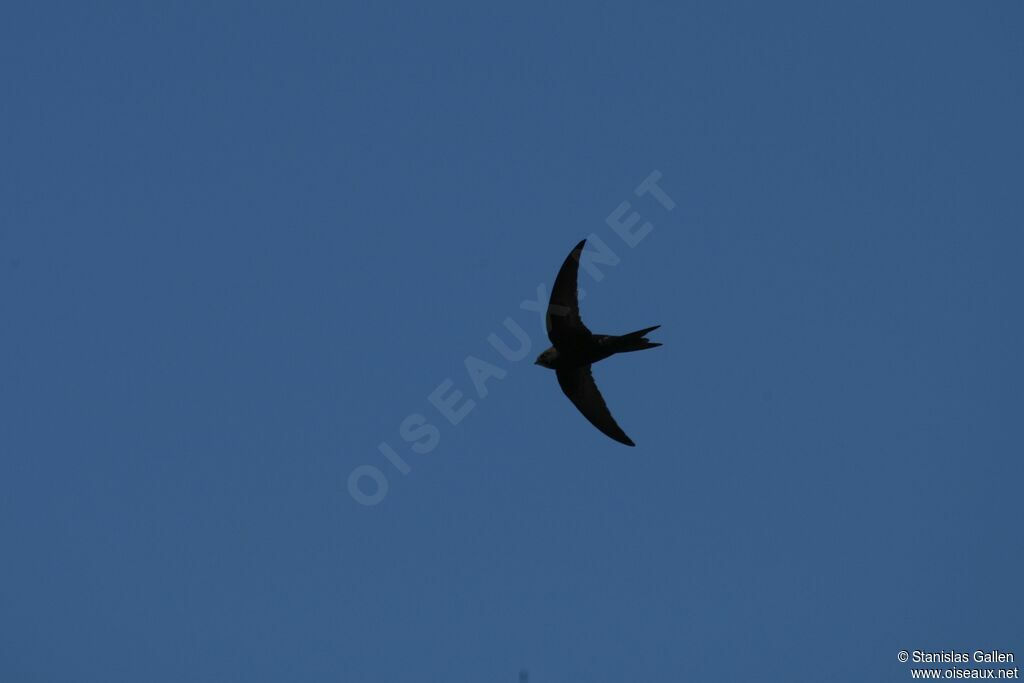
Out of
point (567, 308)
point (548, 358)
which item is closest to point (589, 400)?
point (548, 358)

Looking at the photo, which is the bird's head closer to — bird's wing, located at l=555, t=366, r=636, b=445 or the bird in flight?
the bird in flight

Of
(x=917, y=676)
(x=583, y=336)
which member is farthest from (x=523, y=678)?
(x=583, y=336)

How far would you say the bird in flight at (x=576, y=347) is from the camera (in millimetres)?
27766

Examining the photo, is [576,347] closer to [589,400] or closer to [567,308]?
[567,308]

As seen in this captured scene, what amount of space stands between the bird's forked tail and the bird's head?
190 cm

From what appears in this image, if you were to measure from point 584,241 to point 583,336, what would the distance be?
214cm

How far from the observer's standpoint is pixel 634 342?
2720 cm

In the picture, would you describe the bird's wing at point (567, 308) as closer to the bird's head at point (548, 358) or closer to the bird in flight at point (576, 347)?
the bird in flight at point (576, 347)

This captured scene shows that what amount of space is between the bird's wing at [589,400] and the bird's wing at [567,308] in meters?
1.82

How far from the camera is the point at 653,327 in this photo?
26266 millimetres

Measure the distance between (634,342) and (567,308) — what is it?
1829mm

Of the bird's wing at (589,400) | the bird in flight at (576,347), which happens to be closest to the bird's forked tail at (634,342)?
the bird in flight at (576,347)

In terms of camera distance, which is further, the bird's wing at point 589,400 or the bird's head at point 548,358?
the bird's wing at point 589,400

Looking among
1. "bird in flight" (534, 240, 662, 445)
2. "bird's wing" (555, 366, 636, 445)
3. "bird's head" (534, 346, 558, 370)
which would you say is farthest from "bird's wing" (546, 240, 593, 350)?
"bird's wing" (555, 366, 636, 445)
